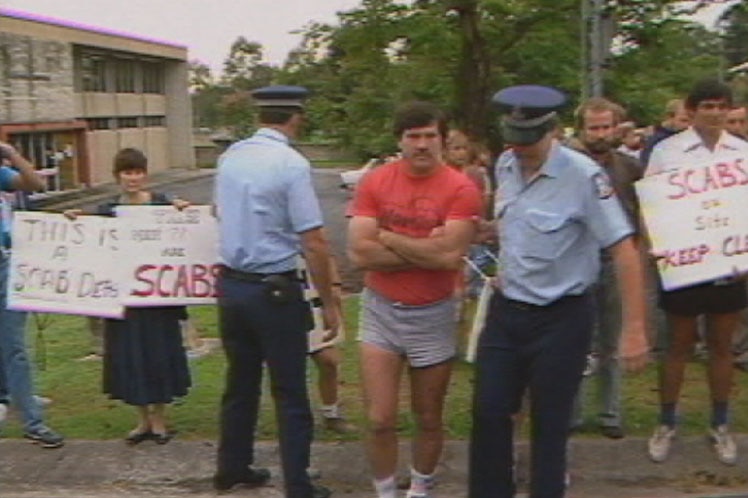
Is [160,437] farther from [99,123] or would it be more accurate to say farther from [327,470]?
[99,123]

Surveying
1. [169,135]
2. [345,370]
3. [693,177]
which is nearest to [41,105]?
[169,135]

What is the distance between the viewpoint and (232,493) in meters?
5.79

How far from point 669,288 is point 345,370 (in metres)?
3.02

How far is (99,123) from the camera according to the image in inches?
1913

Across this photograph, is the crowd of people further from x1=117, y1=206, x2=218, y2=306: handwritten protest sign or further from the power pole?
the power pole

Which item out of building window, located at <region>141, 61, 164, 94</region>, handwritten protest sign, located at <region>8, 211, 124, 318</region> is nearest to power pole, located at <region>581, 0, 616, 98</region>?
handwritten protest sign, located at <region>8, 211, 124, 318</region>

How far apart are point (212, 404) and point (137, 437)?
0.84m


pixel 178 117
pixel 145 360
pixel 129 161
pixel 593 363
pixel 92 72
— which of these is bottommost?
pixel 593 363

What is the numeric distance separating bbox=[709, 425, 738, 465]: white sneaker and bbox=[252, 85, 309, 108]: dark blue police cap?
284cm

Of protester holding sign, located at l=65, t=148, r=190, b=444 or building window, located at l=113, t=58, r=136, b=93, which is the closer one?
protester holding sign, located at l=65, t=148, r=190, b=444

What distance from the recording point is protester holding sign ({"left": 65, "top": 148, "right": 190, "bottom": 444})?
640cm

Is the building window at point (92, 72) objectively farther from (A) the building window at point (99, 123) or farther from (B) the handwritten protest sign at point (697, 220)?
(B) the handwritten protest sign at point (697, 220)

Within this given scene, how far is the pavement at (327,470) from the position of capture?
5.79 meters

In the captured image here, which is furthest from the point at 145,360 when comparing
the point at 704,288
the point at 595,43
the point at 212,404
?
the point at 595,43
